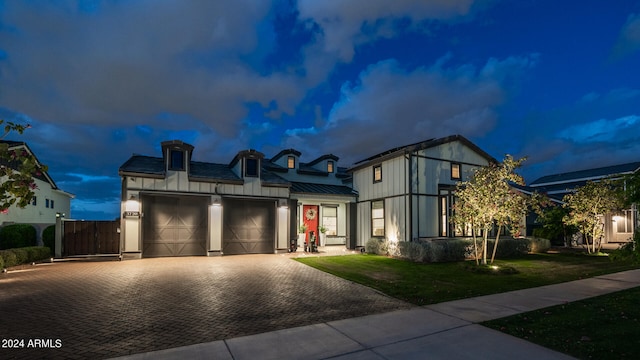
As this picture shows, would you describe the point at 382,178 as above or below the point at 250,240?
above

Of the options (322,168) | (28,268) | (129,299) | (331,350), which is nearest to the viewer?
(331,350)

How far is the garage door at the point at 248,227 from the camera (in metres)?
17.7

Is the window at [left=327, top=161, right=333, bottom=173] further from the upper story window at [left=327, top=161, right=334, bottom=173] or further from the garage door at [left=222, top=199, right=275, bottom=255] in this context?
the garage door at [left=222, top=199, right=275, bottom=255]

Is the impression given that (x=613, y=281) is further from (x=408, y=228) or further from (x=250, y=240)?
(x=250, y=240)

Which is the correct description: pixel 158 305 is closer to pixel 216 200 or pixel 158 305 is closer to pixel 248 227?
pixel 216 200

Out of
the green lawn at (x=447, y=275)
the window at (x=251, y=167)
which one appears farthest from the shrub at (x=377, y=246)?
the window at (x=251, y=167)

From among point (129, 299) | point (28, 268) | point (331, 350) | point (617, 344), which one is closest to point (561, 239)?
point (617, 344)

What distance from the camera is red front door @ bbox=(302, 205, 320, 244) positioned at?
70.8ft

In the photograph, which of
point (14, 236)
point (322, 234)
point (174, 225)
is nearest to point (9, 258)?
point (14, 236)

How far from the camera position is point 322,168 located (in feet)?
86.2

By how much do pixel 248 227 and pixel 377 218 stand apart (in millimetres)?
7759

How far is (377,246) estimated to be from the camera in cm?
1819

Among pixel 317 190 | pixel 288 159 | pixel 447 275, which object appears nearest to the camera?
pixel 447 275

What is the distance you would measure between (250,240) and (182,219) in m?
3.86
